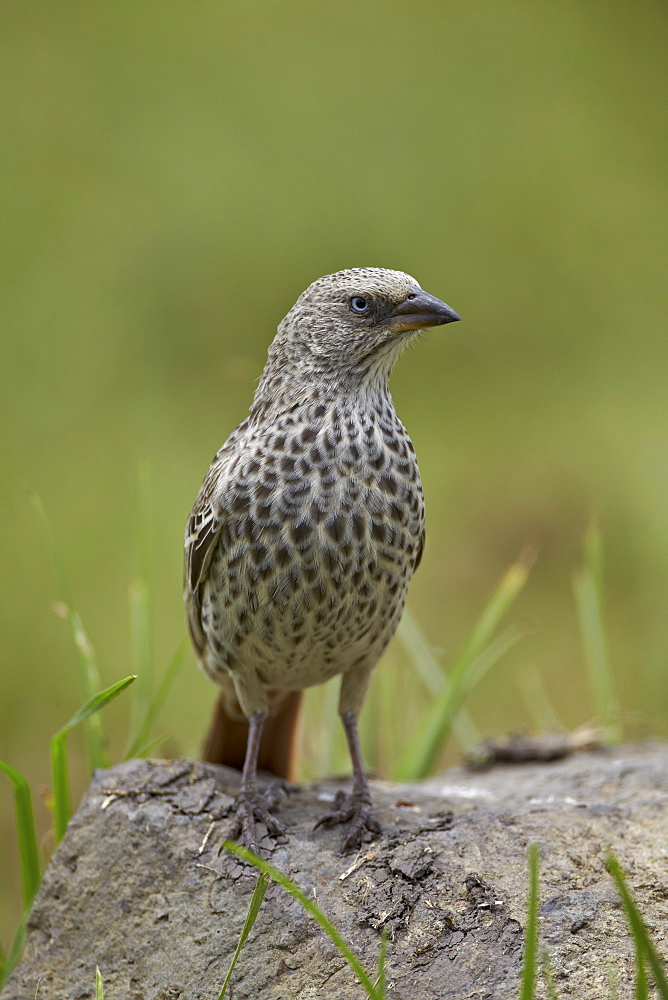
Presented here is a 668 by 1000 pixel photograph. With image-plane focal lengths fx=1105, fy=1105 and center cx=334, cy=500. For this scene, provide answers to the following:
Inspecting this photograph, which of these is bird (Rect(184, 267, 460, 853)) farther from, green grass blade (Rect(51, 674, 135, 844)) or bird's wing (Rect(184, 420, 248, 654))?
green grass blade (Rect(51, 674, 135, 844))

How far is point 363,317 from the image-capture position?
11.0ft

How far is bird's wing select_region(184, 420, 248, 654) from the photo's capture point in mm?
3326

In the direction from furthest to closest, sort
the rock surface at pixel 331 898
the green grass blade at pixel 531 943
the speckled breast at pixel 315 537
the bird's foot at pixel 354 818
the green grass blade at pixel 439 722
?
the green grass blade at pixel 439 722 < the speckled breast at pixel 315 537 < the bird's foot at pixel 354 818 < the rock surface at pixel 331 898 < the green grass blade at pixel 531 943

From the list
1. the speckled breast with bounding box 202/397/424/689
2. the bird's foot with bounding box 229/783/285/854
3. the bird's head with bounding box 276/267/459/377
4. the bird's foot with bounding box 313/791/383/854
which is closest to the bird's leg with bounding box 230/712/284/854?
the bird's foot with bounding box 229/783/285/854

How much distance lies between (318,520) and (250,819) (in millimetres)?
878

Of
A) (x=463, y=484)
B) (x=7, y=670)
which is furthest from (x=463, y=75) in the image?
(x=7, y=670)

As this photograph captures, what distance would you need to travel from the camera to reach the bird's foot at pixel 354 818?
3.07 meters

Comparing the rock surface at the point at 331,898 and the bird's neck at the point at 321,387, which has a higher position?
the bird's neck at the point at 321,387

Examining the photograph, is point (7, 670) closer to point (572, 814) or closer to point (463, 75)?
point (572, 814)

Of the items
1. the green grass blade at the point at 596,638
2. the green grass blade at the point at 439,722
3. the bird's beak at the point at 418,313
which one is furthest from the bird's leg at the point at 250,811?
the green grass blade at the point at 596,638

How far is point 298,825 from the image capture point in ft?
10.8

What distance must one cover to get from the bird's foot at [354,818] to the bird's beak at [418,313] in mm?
1400

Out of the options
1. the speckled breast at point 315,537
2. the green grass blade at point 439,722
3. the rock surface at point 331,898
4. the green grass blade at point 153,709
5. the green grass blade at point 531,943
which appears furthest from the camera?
the green grass blade at point 439,722

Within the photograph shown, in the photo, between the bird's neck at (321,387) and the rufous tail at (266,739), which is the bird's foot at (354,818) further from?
the bird's neck at (321,387)
